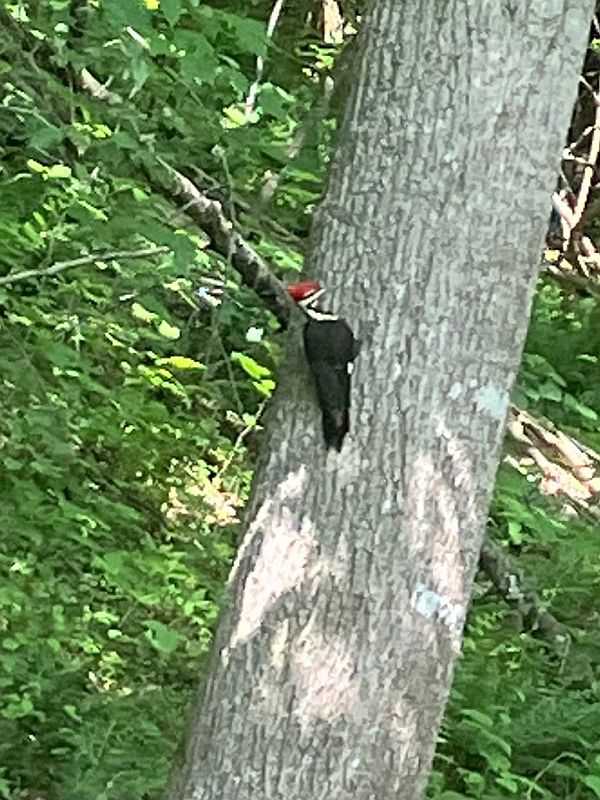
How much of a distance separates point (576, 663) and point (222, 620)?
2.33 metres

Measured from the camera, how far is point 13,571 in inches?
179

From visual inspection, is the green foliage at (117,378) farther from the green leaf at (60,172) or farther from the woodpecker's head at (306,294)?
the woodpecker's head at (306,294)

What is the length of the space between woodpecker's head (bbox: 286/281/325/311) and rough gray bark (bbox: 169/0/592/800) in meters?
0.05

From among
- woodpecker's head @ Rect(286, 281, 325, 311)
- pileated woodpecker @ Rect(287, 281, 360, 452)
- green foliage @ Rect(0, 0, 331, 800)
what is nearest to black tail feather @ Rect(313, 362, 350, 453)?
pileated woodpecker @ Rect(287, 281, 360, 452)

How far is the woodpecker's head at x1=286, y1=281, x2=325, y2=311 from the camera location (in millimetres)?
2773

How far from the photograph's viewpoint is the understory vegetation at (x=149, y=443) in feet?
13.1

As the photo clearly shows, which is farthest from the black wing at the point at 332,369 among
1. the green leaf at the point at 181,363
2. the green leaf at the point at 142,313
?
the green leaf at the point at 142,313

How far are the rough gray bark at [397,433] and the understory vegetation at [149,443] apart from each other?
1.95ft

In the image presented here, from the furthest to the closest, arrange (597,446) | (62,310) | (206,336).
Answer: (597,446), (206,336), (62,310)

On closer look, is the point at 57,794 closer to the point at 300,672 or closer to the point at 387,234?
the point at 300,672

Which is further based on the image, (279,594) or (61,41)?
(61,41)

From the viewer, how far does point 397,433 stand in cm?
280

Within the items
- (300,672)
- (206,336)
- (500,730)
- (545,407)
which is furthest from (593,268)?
(300,672)

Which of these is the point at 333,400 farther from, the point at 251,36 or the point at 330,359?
the point at 251,36
